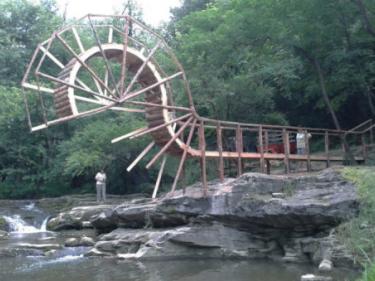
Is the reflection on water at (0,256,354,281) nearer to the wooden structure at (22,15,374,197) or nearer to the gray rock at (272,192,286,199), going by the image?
the gray rock at (272,192,286,199)

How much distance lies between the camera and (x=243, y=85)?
24281mm

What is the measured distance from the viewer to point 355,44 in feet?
70.2

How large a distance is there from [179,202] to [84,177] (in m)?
20.3

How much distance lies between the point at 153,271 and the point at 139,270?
1.33ft

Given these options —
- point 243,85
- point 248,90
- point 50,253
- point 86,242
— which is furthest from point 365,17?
point 50,253

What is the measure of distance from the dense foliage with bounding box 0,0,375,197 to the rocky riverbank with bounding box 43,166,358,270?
7141 mm

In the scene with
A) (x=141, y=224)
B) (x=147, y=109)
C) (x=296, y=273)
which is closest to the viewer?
(x=296, y=273)

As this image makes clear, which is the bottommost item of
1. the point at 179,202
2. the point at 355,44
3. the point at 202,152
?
the point at 179,202

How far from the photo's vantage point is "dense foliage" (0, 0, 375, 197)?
2045 centimetres

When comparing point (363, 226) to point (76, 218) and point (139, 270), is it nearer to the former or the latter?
point (139, 270)

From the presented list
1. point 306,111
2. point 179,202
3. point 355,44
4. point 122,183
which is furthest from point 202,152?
point 122,183

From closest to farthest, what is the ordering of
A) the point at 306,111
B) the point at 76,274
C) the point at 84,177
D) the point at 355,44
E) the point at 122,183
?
1. the point at 76,274
2. the point at 355,44
3. the point at 306,111
4. the point at 122,183
5. the point at 84,177

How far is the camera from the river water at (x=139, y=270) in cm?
1282

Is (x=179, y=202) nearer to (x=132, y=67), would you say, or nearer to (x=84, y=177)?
(x=132, y=67)
